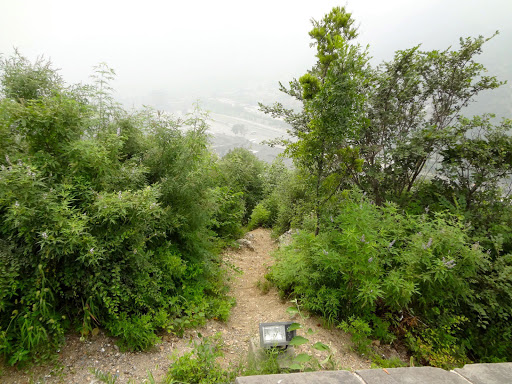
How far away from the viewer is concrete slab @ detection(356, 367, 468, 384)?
5.51ft

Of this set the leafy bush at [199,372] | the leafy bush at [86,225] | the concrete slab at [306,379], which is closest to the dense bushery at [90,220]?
the leafy bush at [86,225]

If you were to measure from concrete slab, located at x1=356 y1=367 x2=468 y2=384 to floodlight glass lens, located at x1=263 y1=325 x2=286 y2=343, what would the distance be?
1.53 meters

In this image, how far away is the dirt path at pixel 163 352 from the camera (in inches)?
116

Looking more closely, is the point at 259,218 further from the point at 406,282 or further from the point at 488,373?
the point at 488,373

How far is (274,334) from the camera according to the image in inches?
125

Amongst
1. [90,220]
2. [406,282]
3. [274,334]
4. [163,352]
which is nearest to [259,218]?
[406,282]

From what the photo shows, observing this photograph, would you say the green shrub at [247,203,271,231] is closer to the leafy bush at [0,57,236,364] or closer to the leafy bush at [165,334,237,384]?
the leafy bush at [0,57,236,364]

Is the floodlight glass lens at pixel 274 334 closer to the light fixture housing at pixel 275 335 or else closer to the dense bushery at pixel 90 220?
the light fixture housing at pixel 275 335

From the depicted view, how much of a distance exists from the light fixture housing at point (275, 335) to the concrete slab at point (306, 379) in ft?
5.02

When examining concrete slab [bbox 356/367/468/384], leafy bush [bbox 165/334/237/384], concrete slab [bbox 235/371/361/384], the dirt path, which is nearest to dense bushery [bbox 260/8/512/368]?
the dirt path

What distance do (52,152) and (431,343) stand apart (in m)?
6.26

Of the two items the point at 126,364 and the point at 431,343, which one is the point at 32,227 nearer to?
the point at 126,364

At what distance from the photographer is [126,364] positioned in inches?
129

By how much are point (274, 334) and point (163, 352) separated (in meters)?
1.56
